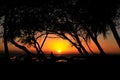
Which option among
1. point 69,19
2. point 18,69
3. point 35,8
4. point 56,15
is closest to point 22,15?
point 35,8

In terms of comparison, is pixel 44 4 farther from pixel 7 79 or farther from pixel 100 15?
pixel 7 79

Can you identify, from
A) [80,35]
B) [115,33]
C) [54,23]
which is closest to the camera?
[115,33]

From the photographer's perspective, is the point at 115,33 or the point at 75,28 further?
the point at 75,28

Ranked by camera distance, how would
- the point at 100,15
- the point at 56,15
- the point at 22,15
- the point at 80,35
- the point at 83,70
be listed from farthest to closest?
the point at 80,35
the point at 56,15
the point at 22,15
the point at 100,15
the point at 83,70

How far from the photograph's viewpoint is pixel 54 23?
19.7 m

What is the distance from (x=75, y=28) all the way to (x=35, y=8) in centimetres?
511

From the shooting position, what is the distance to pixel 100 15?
1393cm

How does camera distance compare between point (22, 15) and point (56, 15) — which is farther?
point (56, 15)

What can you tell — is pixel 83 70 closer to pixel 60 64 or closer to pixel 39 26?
pixel 60 64

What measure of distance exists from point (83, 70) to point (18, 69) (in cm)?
169

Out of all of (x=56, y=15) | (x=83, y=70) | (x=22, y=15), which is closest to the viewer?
(x=83, y=70)

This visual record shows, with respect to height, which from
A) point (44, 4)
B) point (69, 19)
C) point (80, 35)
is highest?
point (44, 4)

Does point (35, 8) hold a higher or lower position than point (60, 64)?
higher

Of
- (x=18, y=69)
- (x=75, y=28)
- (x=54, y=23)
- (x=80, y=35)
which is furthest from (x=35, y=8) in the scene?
(x=18, y=69)
